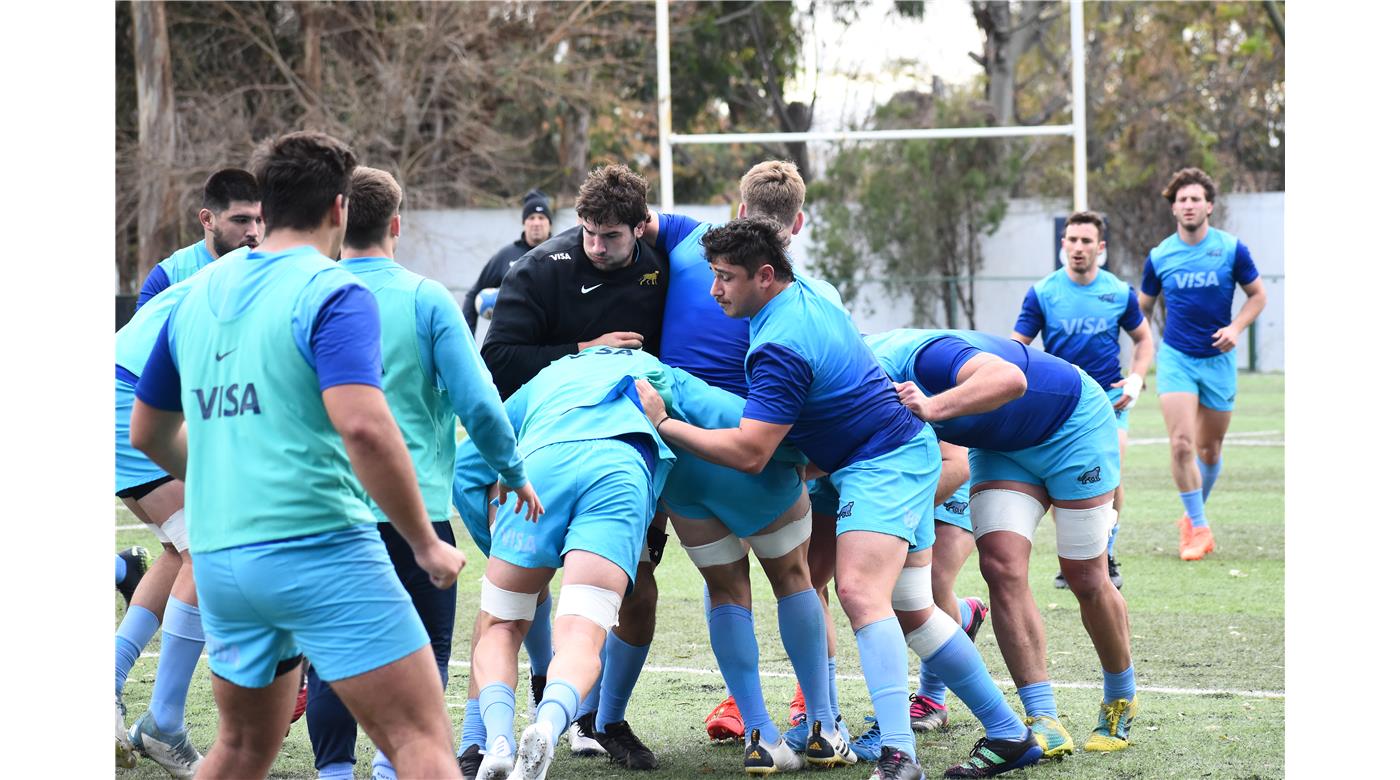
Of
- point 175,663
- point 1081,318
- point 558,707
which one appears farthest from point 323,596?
point 1081,318

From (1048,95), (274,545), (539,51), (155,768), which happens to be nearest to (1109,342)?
(155,768)

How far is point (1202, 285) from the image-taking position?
9734mm

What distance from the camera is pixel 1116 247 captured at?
1222 inches

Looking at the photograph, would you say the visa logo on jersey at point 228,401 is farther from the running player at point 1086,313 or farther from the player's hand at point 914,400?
the running player at point 1086,313

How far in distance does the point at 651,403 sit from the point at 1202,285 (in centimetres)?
606

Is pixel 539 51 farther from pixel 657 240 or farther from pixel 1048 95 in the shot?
pixel 657 240

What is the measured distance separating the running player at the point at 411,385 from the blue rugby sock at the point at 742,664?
39.1 inches

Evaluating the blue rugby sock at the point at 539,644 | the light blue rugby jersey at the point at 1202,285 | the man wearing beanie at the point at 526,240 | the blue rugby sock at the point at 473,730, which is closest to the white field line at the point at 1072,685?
the blue rugby sock at the point at 539,644

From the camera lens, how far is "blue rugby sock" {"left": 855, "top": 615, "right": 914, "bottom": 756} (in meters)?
4.65

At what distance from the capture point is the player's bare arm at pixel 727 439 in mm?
4641

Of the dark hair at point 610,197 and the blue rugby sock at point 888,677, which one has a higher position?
the dark hair at point 610,197

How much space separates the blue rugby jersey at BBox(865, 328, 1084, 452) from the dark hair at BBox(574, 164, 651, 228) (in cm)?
99

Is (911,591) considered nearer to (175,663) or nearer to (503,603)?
(503,603)

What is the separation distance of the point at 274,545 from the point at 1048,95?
35404 mm
